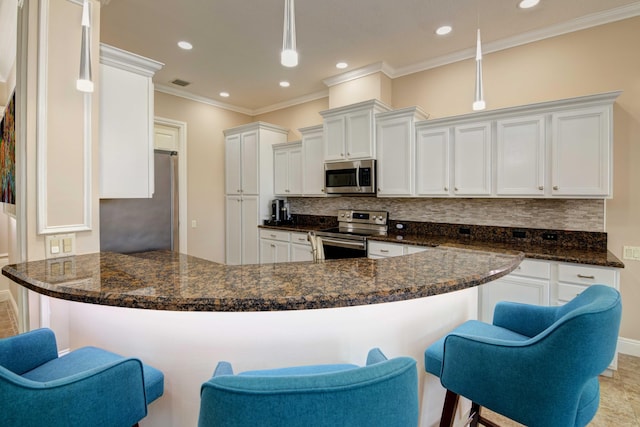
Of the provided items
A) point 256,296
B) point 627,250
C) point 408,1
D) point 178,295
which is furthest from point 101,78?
point 627,250

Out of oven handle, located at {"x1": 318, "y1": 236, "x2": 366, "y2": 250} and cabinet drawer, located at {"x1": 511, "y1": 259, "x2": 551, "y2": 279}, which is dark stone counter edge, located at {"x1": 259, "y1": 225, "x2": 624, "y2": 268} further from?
oven handle, located at {"x1": 318, "y1": 236, "x2": 366, "y2": 250}

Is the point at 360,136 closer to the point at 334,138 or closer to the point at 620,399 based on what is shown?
the point at 334,138

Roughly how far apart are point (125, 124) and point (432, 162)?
2.88 metres

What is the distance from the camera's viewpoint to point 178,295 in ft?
3.34

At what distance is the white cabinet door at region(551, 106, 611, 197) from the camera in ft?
8.10

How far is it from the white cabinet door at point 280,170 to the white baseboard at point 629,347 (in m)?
4.11

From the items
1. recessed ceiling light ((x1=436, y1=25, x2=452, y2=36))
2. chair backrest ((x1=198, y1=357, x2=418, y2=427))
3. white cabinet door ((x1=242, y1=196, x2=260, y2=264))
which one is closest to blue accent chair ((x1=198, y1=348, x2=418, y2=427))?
chair backrest ((x1=198, y1=357, x2=418, y2=427))

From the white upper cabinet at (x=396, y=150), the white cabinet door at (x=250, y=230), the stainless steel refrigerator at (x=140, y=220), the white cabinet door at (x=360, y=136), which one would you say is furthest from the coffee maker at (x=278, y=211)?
the white upper cabinet at (x=396, y=150)

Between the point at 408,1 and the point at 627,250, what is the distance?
113 inches

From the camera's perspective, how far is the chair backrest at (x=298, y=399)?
56 cm

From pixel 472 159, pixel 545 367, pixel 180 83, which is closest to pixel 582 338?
pixel 545 367

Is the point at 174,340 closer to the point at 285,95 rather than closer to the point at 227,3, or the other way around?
the point at 227,3

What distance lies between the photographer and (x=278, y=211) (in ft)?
16.1

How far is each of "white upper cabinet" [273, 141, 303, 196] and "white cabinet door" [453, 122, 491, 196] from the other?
2212 mm
